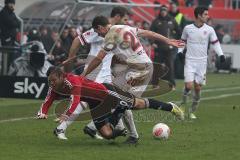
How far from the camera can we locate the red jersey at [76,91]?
525 inches

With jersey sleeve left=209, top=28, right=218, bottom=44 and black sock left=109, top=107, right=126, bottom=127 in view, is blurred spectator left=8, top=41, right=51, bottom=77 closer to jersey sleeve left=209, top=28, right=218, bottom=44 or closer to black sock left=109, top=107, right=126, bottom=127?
jersey sleeve left=209, top=28, right=218, bottom=44

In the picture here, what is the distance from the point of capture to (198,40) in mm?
18766

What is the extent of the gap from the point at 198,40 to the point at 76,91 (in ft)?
19.4

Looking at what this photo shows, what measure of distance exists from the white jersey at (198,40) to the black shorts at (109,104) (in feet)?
17.5

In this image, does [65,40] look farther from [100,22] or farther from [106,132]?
[106,132]

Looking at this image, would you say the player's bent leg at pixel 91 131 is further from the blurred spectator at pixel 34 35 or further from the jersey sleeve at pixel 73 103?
the blurred spectator at pixel 34 35

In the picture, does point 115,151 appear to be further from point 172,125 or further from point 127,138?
point 172,125

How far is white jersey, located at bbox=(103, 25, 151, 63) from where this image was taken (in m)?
13.9

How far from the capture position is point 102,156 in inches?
471

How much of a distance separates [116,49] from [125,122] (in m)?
1.25

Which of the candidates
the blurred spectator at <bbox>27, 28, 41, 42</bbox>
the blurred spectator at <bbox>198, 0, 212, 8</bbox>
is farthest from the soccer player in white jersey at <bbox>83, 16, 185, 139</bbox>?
the blurred spectator at <bbox>198, 0, 212, 8</bbox>

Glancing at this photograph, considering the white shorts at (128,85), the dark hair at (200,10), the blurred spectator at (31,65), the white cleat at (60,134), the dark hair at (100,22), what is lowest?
the blurred spectator at (31,65)

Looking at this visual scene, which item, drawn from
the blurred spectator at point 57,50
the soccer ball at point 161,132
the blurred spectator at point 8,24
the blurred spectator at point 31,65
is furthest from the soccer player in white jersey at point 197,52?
the blurred spectator at point 57,50

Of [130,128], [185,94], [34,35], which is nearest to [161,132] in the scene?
[130,128]
